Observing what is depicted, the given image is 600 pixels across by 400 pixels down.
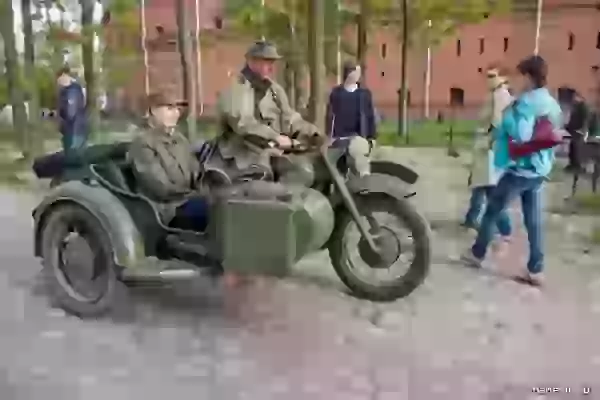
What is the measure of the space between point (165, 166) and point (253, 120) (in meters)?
0.18

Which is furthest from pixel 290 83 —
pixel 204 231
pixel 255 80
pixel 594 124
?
pixel 594 124

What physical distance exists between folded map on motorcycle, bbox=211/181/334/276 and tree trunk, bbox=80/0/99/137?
25cm

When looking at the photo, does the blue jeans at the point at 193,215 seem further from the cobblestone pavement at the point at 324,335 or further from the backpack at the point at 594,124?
the backpack at the point at 594,124

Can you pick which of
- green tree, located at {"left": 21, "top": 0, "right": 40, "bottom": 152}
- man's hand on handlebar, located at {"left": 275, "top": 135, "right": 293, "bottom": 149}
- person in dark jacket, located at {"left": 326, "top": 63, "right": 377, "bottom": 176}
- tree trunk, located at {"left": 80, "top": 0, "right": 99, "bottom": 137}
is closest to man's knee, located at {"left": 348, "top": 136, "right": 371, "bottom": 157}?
person in dark jacket, located at {"left": 326, "top": 63, "right": 377, "bottom": 176}

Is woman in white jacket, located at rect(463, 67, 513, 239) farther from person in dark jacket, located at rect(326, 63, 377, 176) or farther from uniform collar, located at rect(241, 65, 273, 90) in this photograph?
Result: uniform collar, located at rect(241, 65, 273, 90)

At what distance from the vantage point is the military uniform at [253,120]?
121 centimetres

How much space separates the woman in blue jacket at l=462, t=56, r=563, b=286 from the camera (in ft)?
3.95

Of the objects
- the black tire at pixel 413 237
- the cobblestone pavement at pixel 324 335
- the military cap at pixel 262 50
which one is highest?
the military cap at pixel 262 50

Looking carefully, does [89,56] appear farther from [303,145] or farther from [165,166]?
[303,145]

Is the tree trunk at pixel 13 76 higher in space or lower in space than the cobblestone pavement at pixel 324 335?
higher

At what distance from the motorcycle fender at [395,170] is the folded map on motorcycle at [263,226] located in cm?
13

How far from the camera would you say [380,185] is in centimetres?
127

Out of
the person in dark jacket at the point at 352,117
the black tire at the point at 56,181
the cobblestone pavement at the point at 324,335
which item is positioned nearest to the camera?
the cobblestone pavement at the point at 324,335

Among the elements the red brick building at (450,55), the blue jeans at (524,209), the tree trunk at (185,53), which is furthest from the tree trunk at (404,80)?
the tree trunk at (185,53)
